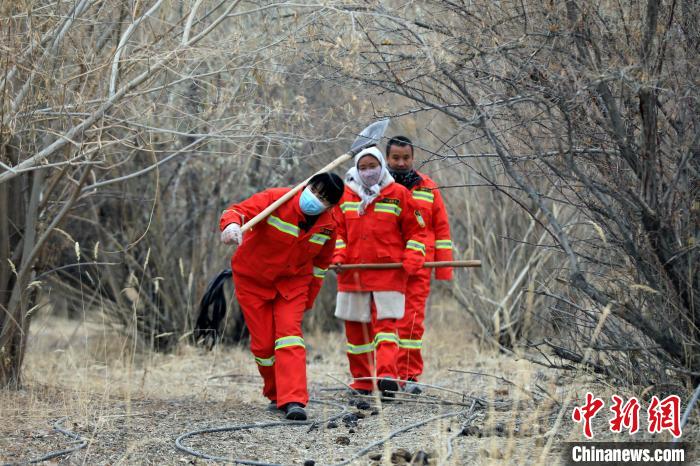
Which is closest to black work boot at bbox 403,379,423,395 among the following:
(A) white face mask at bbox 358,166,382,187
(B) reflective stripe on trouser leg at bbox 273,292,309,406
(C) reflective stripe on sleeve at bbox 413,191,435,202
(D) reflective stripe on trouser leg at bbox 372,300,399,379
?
(D) reflective stripe on trouser leg at bbox 372,300,399,379

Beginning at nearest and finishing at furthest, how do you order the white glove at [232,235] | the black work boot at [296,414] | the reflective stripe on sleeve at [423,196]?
the white glove at [232,235]
the black work boot at [296,414]
the reflective stripe on sleeve at [423,196]

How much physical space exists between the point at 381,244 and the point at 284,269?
104cm

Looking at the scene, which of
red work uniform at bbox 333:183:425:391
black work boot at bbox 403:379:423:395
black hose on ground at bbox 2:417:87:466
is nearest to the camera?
black hose on ground at bbox 2:417:87:466

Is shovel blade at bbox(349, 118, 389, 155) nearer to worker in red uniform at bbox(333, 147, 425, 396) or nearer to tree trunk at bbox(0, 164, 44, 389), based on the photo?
worker in red uniform at bbox(333, 147, 425, 396)

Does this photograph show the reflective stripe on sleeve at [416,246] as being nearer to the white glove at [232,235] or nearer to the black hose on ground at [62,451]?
the white glove at [232,235]

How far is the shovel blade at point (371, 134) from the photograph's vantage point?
20.2 ft

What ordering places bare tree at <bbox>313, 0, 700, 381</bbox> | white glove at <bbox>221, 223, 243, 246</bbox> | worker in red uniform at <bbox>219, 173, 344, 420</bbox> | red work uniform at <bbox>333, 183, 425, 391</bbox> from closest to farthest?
1. bare tree at <bbox>313, 0, 700, 381</bbox>
2. white glove at <bbox>221, 223, 243, 246</bbox>
3. worker in red uniform at <bbox>219, 173, 344, 420</bbox>
4. red work uniform at <bbox>333, 183, 425, 391</bbox>

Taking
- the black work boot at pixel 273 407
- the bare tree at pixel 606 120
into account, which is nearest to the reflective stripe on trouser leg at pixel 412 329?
the black work boot at pixel 273 407

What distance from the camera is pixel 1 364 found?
6.65 meters

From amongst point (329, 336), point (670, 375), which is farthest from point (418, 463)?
point (329, 336)

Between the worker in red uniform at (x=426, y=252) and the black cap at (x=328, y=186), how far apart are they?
116cm

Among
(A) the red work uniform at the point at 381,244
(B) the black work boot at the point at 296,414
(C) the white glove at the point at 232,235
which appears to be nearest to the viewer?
(C) the white glove at the point at 232,235

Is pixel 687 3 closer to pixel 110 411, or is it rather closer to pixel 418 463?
pixel 418 463

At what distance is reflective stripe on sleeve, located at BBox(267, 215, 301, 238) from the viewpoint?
6266 mm
